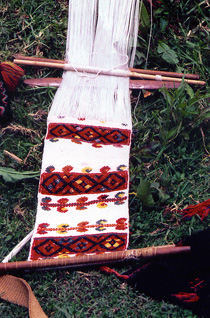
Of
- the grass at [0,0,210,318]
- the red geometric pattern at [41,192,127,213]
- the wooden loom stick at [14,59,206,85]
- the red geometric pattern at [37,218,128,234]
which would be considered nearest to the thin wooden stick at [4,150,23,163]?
the grass at [0,0,210,318]

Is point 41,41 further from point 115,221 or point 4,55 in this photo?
point 115,221

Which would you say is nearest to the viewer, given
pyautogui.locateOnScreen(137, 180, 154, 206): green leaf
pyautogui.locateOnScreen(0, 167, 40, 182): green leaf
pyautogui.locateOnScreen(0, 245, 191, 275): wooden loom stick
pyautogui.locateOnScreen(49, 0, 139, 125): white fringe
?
pyautogui.locateOnScreen(0, 245, 191, 275): wooden loom stick

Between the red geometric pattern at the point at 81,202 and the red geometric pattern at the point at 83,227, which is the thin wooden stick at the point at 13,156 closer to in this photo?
the red geometric pattern at the point at 81,202

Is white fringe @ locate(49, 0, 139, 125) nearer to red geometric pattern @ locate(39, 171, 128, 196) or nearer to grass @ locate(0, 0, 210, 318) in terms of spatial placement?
grass @ locate(0, 0, 210, 318)

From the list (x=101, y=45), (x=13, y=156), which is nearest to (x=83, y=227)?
(x=13, y=156)

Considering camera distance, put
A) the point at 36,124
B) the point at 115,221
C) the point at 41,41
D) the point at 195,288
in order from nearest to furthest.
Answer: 1. the point at 195,288
2. the point at 115,221
3. the point at 36,124
4. the point at 41,41

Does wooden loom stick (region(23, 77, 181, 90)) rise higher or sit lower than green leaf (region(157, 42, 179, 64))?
lower

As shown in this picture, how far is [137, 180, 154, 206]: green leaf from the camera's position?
2.30 m

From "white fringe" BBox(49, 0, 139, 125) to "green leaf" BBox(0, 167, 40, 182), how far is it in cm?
52

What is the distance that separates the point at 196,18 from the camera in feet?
8.96

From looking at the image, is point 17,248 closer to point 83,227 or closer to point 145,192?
point 83,227

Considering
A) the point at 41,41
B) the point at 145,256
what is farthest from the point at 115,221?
the point at 41,41

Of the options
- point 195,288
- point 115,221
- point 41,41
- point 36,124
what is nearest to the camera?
point 195,288

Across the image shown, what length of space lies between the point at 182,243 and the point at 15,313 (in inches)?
38.1
